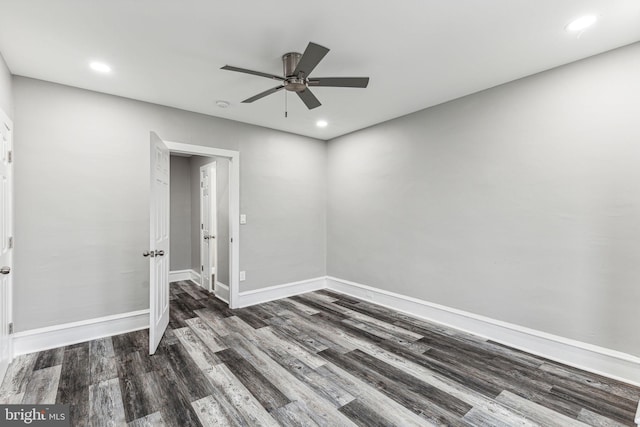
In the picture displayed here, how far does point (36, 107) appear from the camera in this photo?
9.10ft

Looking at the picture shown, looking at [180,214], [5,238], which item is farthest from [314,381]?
[180,214]

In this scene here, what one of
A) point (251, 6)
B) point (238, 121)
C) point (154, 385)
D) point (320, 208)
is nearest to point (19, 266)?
point (154, 385)

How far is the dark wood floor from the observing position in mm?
1929

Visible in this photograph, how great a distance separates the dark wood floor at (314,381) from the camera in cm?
193

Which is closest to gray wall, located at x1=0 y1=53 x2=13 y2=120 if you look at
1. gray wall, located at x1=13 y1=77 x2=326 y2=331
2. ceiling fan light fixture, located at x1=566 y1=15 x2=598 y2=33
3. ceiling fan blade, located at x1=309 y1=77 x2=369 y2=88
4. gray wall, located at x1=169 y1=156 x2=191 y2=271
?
gray wall, located at x1=13 y1=77 x2=326 y2=331

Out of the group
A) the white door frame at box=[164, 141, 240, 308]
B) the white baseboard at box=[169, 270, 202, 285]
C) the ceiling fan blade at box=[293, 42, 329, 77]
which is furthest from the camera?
the white baseboard at box=[169, 270, 202, 285]

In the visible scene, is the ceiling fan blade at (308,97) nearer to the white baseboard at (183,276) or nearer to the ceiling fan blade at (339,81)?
the ceiling fan blade at (339,81)

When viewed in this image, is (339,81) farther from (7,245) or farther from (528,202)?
(7,245)

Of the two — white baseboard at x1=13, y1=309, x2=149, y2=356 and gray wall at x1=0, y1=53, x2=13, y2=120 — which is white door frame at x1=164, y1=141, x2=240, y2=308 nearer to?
white baseboard at x1=13, y1=309, x2=149, y2=356

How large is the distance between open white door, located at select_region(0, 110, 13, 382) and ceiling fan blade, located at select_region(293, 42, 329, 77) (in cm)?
239

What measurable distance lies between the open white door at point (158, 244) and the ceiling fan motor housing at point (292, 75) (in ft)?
4.75

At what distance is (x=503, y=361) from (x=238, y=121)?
4083mm

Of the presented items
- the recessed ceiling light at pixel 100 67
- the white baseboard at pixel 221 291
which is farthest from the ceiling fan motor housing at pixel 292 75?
the white baseboard at pixel 221 291

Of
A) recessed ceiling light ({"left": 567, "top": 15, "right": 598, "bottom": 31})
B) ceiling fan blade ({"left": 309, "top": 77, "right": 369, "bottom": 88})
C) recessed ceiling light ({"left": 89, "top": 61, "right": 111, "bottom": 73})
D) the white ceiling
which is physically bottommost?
ceiling fan blade ({"left": 309, "top": 77, "right": 369, "bottom": 88})
